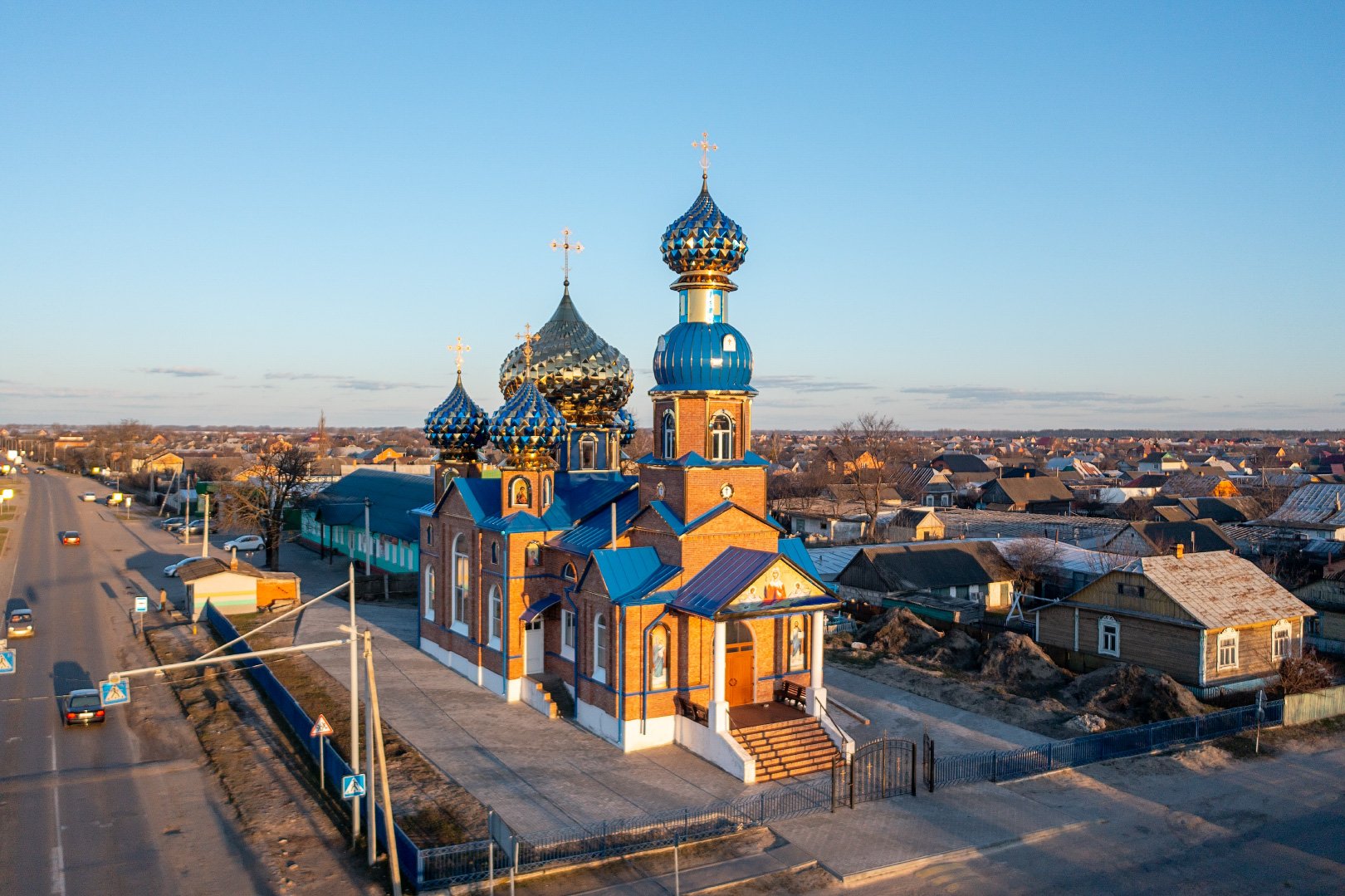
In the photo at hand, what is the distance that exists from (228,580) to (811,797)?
29.3m

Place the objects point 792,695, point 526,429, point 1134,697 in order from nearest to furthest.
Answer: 1. point 792,695
2. point 1134,697
3. point 526,429

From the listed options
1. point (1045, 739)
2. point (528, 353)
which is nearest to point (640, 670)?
point (1045, 739)

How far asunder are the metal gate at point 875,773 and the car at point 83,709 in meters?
19.0

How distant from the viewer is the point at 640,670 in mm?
23094

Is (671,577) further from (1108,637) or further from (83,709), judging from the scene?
(1108,637)

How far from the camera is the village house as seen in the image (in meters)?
Result: 29.5

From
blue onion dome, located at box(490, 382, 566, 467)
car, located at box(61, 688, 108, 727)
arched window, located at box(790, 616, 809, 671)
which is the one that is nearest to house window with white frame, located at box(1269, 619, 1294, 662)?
arched window, located at box(790, 616, 809, 671)

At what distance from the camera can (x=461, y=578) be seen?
30219 millimetres

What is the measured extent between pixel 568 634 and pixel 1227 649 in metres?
20.4

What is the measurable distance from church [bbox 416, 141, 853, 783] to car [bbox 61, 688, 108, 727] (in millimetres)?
9700

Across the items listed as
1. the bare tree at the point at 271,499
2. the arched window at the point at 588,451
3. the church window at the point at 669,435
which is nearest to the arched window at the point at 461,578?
the arched window at the point at 588,451

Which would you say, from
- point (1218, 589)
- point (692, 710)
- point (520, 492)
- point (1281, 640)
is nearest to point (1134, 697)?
point (1218, 589)

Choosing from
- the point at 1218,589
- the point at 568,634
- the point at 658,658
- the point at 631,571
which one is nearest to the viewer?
the point at 658,658

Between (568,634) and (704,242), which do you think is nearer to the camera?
(704,242)
